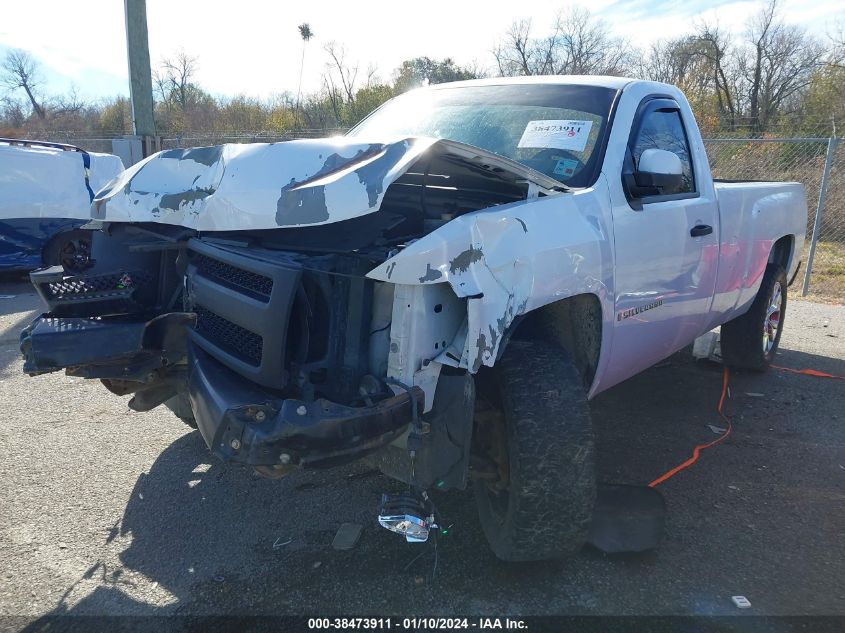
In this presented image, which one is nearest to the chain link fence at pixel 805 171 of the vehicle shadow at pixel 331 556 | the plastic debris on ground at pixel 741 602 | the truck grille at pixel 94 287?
the vehicle shadow at pixel 331 556

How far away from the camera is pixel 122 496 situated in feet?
11.4

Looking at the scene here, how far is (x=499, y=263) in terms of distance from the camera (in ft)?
7.93

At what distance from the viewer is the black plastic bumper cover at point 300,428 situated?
2.21 m

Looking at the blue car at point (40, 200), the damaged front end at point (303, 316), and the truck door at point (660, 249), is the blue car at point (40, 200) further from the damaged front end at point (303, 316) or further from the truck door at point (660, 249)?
the truck door at point (660, 249)

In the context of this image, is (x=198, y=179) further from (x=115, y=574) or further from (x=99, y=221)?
(x=115, y=574)

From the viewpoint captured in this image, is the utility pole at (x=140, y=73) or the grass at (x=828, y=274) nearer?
the grass at (x=828, y=274)

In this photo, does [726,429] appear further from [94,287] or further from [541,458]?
[94,287]

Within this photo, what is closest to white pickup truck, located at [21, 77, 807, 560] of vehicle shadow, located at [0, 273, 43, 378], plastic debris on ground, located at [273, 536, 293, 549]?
plastic debris on ground, located at [273, 536, 293, 549]

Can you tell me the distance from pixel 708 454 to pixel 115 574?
10.7ft

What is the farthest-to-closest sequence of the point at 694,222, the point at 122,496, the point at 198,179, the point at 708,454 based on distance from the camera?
the point at 708,454
the point at 694,222
the point at 122,496
the point at 198,179

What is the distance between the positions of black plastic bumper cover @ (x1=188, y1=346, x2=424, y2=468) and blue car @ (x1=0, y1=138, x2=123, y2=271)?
25.0 ft

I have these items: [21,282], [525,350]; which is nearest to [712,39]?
[21,282]

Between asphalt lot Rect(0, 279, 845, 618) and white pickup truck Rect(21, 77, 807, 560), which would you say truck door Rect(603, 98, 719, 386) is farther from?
asphalt lot Rect(0, 279, 845, 618)

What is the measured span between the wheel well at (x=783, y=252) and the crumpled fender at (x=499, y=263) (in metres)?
3.42
